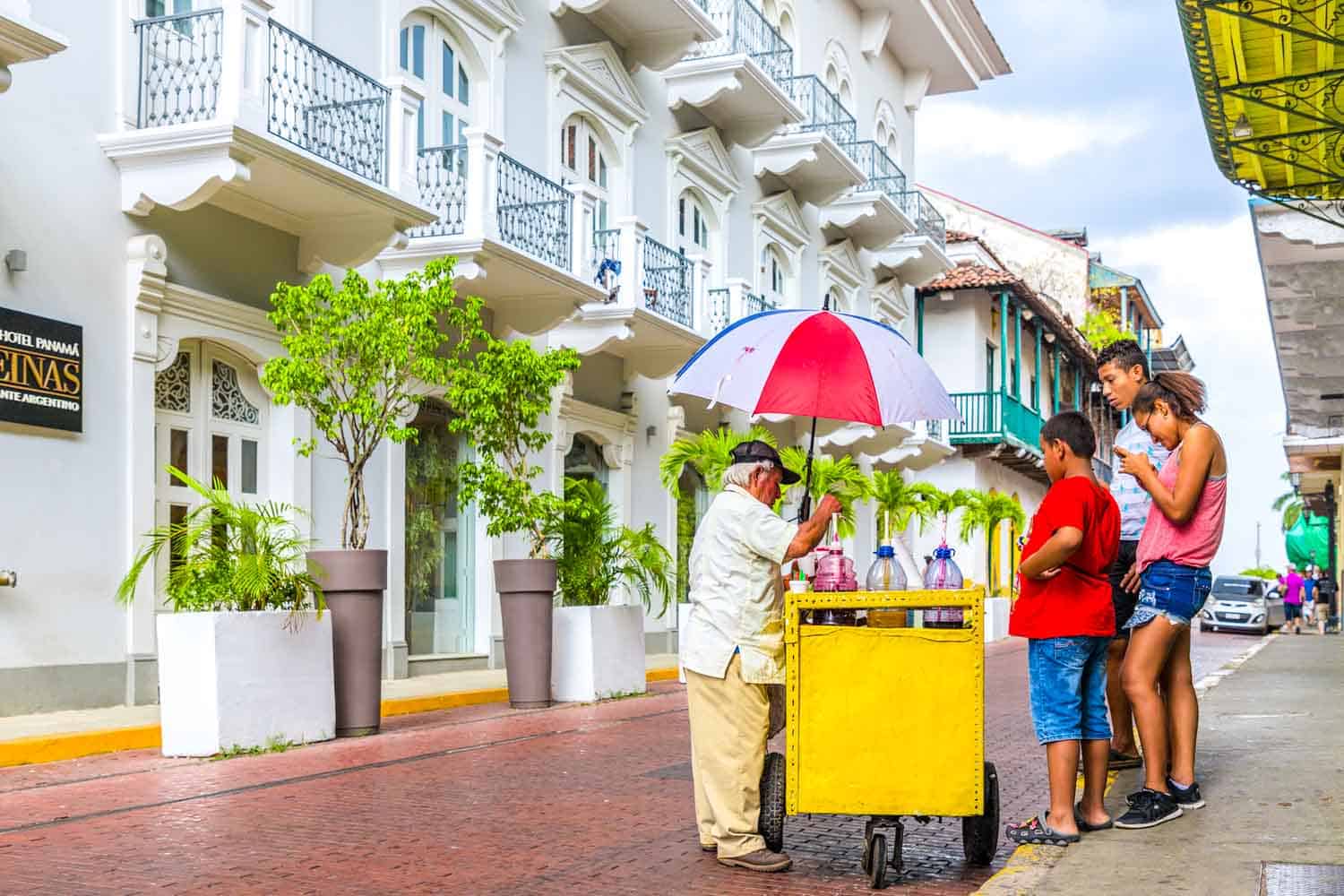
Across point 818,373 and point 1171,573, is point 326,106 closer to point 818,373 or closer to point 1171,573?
point 818,373

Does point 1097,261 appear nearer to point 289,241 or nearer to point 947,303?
point 947,303

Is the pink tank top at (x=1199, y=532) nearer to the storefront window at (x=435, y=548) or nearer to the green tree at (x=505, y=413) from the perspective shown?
the green tree at (x=505, y=413)

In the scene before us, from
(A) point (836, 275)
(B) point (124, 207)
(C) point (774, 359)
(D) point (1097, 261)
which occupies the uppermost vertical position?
(D) point (1097, 261)

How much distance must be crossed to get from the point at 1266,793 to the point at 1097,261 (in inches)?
1994

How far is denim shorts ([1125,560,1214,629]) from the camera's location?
6.66 m

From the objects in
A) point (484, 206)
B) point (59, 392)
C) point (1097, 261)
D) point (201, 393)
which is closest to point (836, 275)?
point (484, 206)

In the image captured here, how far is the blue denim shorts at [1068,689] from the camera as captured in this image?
6121 mm

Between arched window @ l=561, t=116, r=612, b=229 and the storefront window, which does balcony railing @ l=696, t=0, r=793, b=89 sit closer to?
arched window @ l=561, t=116, r=612, b=229

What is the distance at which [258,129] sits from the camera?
484 inches

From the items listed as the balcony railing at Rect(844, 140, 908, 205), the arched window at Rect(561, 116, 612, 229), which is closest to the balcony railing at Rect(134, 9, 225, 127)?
the arched window at Rect(561, 116, 612, 229)

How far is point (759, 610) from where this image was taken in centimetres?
613

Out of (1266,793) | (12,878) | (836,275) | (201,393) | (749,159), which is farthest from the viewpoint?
(836,275)

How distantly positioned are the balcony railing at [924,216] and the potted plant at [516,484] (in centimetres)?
1857

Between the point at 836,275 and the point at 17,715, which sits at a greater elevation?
the point at 836,275
